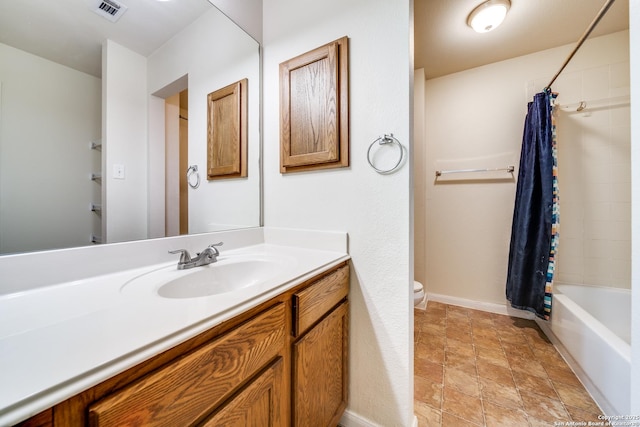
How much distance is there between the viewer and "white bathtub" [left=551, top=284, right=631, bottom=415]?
1.04m

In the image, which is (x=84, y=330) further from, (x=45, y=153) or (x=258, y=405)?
(x=45, y=153)

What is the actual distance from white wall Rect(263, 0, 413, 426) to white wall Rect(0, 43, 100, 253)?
849mm

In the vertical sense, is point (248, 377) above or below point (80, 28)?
below

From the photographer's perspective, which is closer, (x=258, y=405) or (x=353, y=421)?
(x=258, y=405)

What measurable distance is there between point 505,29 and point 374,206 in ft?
6.14

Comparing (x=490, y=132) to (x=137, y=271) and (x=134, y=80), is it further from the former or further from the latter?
(x=137, y=271)

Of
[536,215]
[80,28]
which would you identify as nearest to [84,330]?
[80,28]

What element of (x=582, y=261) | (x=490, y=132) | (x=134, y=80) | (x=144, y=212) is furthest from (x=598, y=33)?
(x=144, y=212)

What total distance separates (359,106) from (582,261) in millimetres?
2211

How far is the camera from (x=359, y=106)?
1.07 meters

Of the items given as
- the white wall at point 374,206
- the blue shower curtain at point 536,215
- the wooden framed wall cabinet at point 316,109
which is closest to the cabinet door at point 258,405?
the white wall at point 374,206

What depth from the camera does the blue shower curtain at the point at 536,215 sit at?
5.69 feet

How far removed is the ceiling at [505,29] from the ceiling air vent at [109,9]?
5.30ft

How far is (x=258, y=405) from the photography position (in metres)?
0.61
